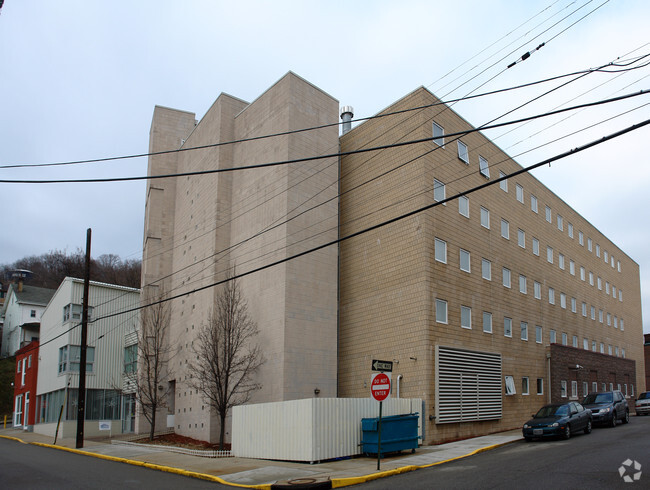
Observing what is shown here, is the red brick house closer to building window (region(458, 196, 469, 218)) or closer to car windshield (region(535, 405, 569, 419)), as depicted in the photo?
building window (region(458, 196, 469, 218))

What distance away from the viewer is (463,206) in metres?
28.0

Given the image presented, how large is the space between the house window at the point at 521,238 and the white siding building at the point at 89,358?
1002 inches

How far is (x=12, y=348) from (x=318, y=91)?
64.4m

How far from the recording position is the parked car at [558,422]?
2084 centimetres

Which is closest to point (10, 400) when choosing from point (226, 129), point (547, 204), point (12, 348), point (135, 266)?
point (12, 348)

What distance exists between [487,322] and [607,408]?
20.5 feet

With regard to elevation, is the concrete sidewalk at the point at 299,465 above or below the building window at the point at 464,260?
below

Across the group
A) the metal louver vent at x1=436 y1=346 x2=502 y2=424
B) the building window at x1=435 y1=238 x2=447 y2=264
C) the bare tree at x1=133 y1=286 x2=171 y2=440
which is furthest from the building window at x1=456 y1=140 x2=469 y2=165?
the bare tree at x1=133 y1=286 x2=171 y2=440

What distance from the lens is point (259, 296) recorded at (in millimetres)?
27875

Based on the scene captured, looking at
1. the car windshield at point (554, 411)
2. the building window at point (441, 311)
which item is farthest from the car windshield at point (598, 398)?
the building window at point (441, 311)

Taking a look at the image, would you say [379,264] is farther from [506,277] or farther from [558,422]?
[558,422]

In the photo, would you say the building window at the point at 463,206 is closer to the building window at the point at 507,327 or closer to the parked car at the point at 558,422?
the building window at the point at 507,327

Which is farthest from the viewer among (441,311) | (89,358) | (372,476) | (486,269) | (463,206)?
(89,358)

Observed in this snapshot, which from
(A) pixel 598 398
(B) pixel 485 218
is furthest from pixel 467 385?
(B) pixel 485 218
